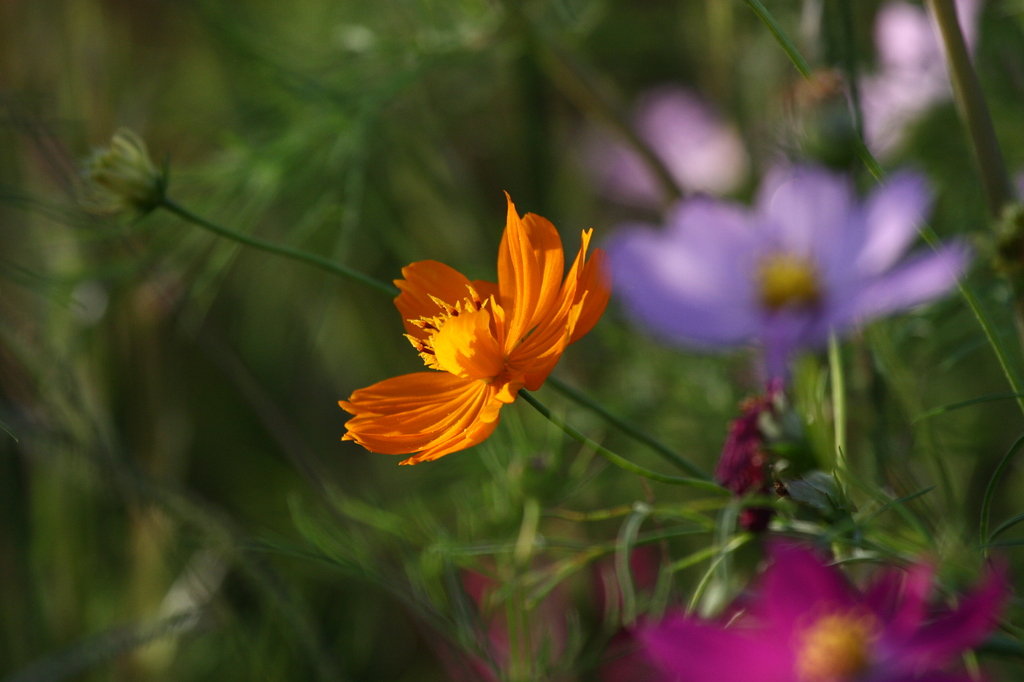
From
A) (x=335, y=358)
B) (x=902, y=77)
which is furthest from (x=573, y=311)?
(x=335, y=358)

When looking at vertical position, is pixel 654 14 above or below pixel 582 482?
above

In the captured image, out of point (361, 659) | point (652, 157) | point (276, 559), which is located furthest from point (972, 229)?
point (276, 559)

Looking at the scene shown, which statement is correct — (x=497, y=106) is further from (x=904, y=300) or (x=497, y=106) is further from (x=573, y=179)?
(x=904, y=300)

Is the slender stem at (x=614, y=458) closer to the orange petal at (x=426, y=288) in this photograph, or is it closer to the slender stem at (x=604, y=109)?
the orange petal at (x=426, y=288)

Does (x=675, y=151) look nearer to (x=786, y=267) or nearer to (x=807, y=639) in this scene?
(x=786, y=267)

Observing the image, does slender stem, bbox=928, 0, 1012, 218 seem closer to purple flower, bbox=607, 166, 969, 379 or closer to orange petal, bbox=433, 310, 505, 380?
purple flower, bbox=607, 166, 969, 379
